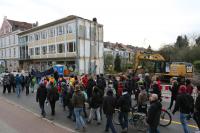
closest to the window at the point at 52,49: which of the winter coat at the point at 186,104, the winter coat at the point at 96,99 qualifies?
the winter coat at the point at 96,99

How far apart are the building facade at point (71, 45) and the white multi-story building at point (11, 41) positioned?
12.5 metres

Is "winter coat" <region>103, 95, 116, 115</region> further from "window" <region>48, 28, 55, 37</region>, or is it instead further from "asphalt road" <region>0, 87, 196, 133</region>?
"window" <region>48, 28, 55, 37</region>

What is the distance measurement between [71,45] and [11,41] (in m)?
29.8

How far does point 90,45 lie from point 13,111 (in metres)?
29.3

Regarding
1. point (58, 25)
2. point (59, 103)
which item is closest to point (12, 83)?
point (59, 103)

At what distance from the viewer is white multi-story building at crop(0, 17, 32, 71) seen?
201 feet

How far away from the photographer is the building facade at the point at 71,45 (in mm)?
39938

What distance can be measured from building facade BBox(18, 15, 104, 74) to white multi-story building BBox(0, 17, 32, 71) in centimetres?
1249

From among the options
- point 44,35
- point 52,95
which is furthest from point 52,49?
point 52,95

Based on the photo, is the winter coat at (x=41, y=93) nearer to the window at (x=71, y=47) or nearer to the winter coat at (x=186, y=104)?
the winter coat at (x=186, y=104)

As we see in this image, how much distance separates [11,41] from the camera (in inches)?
2522

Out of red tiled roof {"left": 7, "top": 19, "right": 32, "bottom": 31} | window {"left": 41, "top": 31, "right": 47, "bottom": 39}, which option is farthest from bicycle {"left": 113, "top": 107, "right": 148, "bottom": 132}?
red tiled roof {"left": 7, "top": 19, "right": 32, "bottom": 31}

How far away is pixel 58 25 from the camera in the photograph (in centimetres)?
4344

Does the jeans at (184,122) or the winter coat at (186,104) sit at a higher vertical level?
the winter coat at (186,104)
